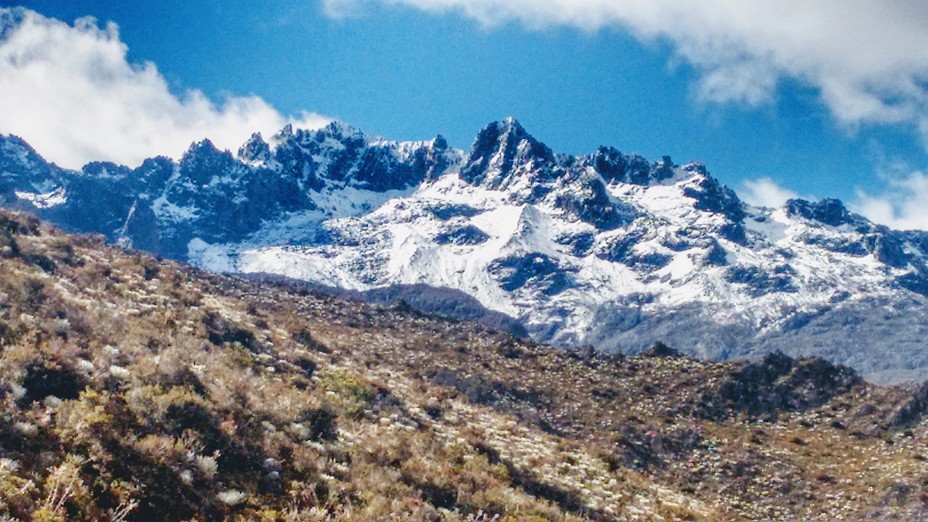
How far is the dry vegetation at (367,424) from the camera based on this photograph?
10.9m

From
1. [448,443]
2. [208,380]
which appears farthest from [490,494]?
[208,380]

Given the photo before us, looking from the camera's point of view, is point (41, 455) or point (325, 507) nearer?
point (41, 455)

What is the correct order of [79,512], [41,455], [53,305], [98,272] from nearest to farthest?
[79,512] → [41,455] → [53,305] → [98,272]

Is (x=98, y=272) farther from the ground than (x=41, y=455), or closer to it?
farther from the ground

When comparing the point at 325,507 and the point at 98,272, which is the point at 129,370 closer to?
the point at 325,507

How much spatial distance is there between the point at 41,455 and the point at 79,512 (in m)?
1.36

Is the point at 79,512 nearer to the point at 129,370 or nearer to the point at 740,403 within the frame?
the point at 129,370

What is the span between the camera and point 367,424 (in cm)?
1767

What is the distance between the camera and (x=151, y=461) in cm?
1077

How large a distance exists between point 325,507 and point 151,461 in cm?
295

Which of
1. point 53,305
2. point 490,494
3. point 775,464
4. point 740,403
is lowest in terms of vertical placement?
point 490,494

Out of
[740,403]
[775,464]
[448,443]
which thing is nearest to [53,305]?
[448,443]

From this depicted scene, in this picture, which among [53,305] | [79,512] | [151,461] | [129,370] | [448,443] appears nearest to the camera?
[79,512]

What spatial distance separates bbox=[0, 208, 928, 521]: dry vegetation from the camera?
1088cm
